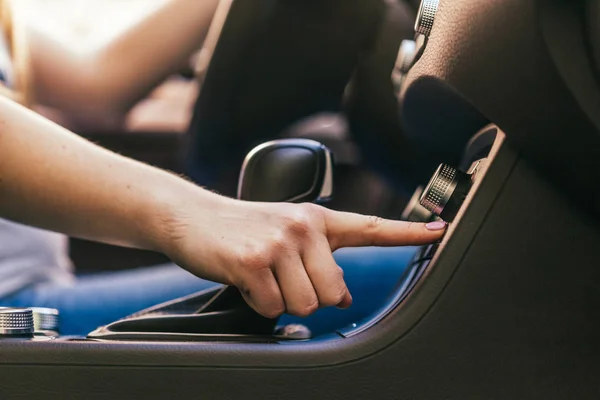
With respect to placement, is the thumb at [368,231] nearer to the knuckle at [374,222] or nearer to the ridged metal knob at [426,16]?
the knuckle at [374,222]

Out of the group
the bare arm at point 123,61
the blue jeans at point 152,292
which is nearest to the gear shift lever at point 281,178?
the blue jeans at point 152,292

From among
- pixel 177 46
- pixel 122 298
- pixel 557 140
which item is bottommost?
pixel 122 298

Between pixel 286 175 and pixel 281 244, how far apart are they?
7 centimetres

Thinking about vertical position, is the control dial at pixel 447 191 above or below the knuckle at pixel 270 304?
above

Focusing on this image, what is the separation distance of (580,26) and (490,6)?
5cm

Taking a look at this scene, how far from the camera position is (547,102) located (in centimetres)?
43

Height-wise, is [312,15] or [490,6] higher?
[312,15]

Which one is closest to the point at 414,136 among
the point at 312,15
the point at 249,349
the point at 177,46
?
the point at 312,15

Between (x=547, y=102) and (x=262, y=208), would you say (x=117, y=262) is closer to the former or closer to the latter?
(x=262, y=208)

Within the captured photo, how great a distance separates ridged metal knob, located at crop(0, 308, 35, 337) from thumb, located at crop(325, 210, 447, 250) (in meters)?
0.20

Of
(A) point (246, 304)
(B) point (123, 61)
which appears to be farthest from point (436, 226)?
(B) point (123, 61)

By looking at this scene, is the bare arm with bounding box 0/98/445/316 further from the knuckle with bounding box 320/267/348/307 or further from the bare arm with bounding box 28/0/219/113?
the bare arm with bounding box 28/0/219/113

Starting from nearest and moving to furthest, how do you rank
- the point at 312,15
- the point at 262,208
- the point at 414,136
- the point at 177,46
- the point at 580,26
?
the point at 580,26, the point at 262,208, the point at 414,136, the point at 312,15, the point at 177,46

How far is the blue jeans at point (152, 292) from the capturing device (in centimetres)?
83
